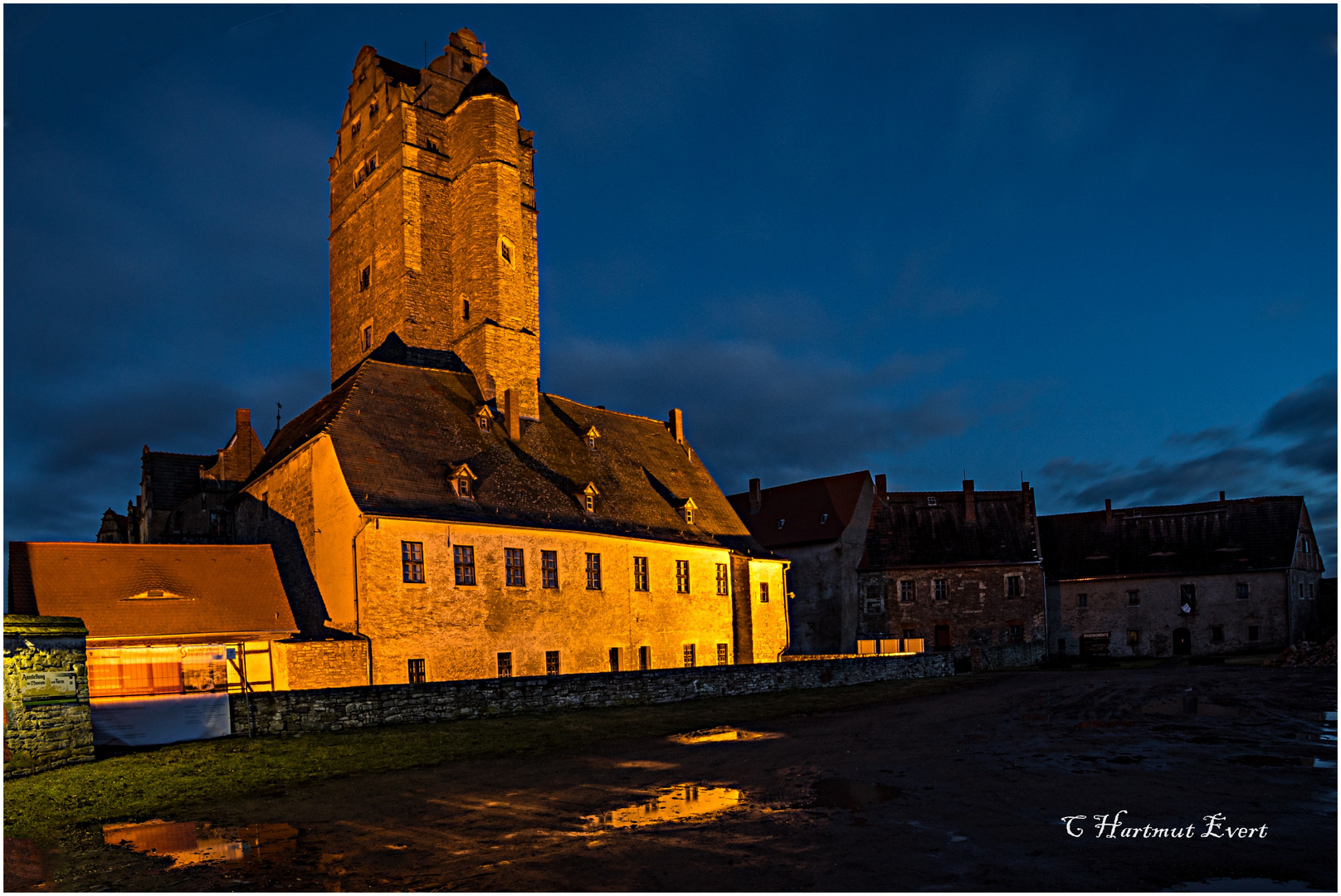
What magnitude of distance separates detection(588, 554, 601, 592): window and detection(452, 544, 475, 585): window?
4745mm

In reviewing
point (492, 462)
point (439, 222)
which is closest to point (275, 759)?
point (492, 462)

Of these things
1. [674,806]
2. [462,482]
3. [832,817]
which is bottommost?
[674,806]

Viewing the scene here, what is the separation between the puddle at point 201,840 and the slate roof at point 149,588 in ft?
45.5

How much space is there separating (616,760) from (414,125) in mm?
35849

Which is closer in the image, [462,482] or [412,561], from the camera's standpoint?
[412,561]

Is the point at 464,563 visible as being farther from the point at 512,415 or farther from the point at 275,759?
the point at 275,759

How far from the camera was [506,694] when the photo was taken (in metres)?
20.3

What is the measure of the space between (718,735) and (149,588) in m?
15.9

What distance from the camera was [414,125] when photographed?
42.1 meters

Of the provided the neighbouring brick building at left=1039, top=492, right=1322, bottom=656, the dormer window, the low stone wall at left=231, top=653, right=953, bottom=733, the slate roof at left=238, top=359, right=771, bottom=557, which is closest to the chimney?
the slate roof at left=238, top=359, right=771, bottom=557

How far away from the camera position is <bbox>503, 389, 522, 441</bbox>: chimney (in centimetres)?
3344

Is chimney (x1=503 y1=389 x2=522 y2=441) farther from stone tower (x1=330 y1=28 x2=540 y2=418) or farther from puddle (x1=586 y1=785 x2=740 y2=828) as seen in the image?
puddle (x1=586 y1=785 x2=740 y2=828)

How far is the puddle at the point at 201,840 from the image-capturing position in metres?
9.05

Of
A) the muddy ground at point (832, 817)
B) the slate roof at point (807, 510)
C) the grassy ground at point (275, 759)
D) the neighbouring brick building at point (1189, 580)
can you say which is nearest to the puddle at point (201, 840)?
the muddy ground at point (832, 817)
